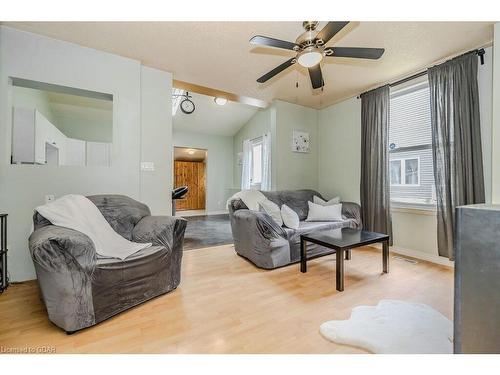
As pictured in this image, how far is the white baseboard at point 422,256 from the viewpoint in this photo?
8.99ft

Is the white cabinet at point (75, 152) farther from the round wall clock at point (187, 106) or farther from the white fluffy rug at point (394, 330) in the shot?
the white fluffy rug at point (394, 330)

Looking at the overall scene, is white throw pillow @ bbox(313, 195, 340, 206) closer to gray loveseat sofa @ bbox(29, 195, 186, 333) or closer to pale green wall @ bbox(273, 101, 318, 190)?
pale green wall @ bbox(273, 101, 318, 190)

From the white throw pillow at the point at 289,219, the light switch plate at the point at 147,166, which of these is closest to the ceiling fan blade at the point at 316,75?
the white throw pillow at the point at 289,219

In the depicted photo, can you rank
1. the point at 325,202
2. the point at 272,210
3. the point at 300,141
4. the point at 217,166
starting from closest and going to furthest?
the point at 272,210
the point at 325,202
the point at 300,141
the point at 217,166

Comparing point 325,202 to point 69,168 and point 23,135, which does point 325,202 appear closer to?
point 69,168

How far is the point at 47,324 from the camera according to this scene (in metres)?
1.58

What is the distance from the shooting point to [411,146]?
3148 mm

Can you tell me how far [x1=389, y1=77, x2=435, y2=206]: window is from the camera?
9.82 feet

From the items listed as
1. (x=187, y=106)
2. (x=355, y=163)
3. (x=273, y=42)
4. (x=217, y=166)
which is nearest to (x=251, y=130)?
(x=217, y=166)

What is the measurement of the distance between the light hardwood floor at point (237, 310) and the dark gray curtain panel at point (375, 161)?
2.68 ft

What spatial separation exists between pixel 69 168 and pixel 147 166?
31.1 inches

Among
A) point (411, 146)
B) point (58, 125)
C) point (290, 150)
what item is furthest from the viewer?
point (58, 125)
